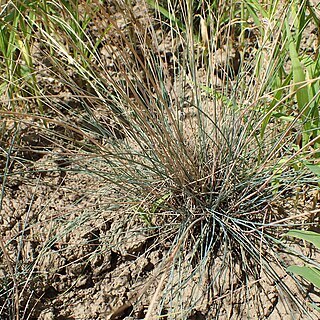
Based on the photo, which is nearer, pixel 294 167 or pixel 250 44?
pixel 294 167

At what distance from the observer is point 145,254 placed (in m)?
1.20

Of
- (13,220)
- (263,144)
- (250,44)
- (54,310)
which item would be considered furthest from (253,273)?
(250,44)

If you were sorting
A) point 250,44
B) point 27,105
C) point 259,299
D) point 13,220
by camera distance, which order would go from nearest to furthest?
point 259,299, point 13,220, point 27,105, point 250,44

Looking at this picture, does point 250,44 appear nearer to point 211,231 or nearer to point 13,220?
point 211,231

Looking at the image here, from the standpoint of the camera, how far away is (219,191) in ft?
3.79

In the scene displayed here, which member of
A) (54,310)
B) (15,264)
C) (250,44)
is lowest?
(54,310)

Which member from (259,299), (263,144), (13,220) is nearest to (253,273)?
(259,299)

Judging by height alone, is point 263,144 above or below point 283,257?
above

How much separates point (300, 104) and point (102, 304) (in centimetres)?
63

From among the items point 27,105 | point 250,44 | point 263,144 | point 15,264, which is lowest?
point 15,264

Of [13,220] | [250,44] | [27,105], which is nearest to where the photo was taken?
[13,220]

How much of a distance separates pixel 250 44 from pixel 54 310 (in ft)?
3.06

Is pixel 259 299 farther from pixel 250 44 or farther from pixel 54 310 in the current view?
pixel 250 44

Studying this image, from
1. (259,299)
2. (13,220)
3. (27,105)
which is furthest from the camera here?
(27,105)
